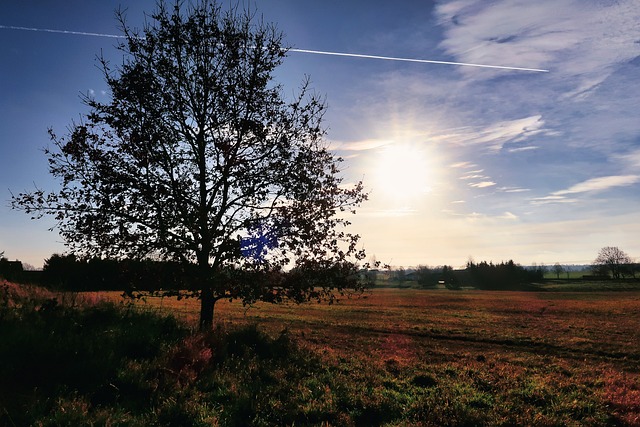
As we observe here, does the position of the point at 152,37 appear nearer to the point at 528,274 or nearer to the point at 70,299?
the point at 70,299

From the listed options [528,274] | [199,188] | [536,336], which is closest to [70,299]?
[199,188]

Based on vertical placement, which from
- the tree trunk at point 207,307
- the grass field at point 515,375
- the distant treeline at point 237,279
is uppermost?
the distant treeline at point 237,279

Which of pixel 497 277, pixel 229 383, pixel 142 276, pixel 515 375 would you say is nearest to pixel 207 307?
pixel 142 276

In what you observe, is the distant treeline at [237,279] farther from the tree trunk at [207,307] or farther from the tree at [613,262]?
the tree at [613,262]

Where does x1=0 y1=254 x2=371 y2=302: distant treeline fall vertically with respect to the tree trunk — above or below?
above

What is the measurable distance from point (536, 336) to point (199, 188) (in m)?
24.0

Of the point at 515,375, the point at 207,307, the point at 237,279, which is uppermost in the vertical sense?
the point at 237,279

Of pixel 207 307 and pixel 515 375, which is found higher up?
pixel 207 307

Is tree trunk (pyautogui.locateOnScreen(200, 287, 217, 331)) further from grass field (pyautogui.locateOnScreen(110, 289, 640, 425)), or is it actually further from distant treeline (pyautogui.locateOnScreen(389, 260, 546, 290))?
distant treeline (pyautogui.locateOnScreen(389, 260, 546, 290))

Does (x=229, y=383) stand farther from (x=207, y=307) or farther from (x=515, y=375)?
(x=515, y=375)

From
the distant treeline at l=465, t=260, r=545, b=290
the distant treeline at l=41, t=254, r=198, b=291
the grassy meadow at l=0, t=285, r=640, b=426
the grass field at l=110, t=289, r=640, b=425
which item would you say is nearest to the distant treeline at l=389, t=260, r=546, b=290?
the distant treeline at l=465, t=260, r=545, b=290

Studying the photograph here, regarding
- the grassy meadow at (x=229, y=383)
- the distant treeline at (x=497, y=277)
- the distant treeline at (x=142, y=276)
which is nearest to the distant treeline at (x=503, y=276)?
the distant treeline at (x=497, y=277)

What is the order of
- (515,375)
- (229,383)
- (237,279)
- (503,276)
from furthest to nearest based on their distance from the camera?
1. (503,276)
2. (237,279)
3. (515,375)
4. (229,383)

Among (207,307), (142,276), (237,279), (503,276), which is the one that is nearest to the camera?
(237,279)
